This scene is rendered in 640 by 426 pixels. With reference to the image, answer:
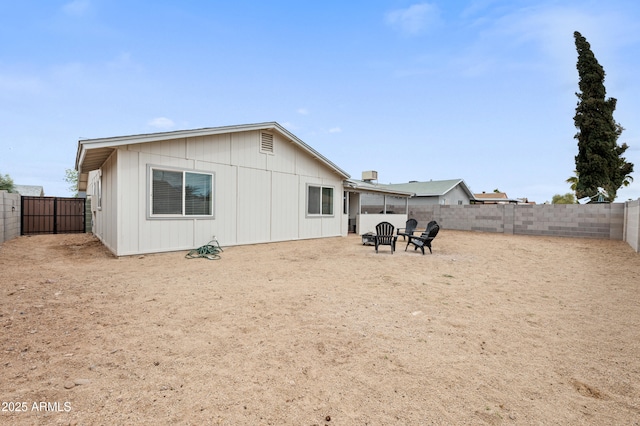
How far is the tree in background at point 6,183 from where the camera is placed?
26198 mm

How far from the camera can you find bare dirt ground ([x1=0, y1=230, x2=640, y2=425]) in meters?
2.06

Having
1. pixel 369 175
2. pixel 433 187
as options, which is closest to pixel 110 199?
pixel 369 175

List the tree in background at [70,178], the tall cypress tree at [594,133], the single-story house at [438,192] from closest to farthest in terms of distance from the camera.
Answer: the tall cypress tree at [594,133] → the single-story house at [438,192] → the tree in background at [70,178]

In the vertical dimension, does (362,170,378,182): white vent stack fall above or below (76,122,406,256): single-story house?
above

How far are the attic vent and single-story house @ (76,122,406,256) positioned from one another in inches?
1.3

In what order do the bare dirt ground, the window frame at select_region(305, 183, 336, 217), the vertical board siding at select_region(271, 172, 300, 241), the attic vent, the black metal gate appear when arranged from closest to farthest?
1. the bare dirt ground
2. the attic vent
3. the vertical board siding at select_region(271, 172, 300, 241)
4. the window frame at select_region(305, 183, 336, 217)
5. the black metal gate

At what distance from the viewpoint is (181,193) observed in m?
8.75

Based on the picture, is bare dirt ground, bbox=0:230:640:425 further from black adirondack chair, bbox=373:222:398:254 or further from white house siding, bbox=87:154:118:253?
black adirondack chair, bbox=373:222:398:254

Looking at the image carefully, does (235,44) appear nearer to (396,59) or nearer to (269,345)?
(396,59)

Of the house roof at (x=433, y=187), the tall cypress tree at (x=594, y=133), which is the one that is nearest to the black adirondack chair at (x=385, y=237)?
the house roof at (x=433, y=187)

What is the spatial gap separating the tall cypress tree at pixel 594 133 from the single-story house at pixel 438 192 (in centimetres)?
828

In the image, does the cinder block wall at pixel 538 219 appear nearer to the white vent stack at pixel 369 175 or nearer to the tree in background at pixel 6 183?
the white vent stack at pixel 369 175

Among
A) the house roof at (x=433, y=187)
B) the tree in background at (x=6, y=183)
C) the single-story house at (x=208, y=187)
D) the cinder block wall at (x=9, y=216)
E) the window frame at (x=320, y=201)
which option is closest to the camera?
the single-story house at (x=208, y=187)

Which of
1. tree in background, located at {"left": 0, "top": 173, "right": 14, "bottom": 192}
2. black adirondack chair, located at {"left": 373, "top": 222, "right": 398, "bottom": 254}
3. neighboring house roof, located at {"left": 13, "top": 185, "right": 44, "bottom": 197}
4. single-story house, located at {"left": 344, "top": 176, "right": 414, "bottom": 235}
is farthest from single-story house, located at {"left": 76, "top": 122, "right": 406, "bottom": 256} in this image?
tree in background, located at {"left": 0, "top": 173, "right": 14, "bottom": 192}
